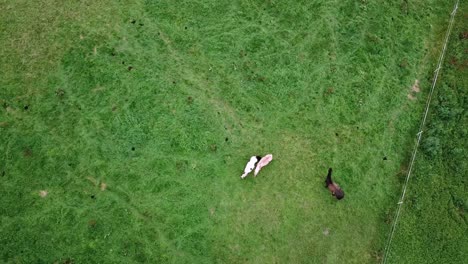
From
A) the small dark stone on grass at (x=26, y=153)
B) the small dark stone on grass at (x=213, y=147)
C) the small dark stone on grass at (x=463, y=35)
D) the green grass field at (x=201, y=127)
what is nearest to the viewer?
the green grass field at (x=201, y=127)

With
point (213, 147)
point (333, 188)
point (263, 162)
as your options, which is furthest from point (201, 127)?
point (333, 188)

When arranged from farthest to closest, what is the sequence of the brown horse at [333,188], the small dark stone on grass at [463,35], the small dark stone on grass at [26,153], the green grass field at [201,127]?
the small dark stone on grass at [463,35] → the brown horse at [333,188] → the small dark stone on grass at [26,153] → the green grass field at [201,127]

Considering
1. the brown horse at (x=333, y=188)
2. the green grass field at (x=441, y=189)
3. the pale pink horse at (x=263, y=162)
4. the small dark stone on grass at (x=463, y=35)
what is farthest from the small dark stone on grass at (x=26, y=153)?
the small dark stone on grass at (x=463, y=35)

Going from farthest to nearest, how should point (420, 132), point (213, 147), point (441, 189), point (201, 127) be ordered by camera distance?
1. point (420, 132)
2. point (441, 189)
3. point (201, 127)
4. point (213, 147)

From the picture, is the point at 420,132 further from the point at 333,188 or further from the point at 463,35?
the point at 463,35

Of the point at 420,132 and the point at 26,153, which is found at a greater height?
the point at 26,153

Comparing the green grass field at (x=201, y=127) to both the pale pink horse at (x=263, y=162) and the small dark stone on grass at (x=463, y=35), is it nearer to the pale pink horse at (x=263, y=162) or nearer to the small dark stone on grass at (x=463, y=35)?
the pale pink horse at (x=263, y=162)
